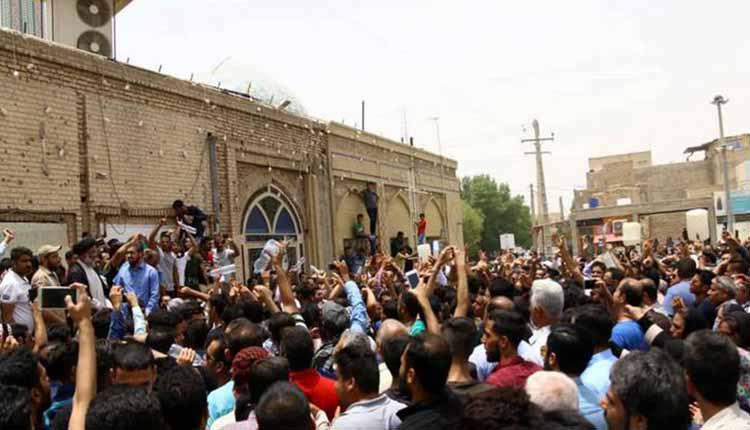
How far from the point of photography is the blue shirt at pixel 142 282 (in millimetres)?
7664

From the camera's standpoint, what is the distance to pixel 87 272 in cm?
737

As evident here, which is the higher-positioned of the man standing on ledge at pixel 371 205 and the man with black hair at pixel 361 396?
the man standing on ledge at pixel 371 205

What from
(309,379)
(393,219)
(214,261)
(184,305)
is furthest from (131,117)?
(393,219)

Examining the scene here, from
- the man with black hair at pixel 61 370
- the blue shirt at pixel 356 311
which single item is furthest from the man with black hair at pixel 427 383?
the blue shirt at pixel 356 311

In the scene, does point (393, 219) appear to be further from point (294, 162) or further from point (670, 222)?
point (670, 222)

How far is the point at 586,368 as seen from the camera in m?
3.95

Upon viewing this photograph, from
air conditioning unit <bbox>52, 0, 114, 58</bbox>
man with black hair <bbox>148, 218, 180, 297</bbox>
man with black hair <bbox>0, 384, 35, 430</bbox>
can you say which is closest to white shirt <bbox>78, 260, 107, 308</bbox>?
man with black hair <bbox>148, 218, 180, 297</bbox>

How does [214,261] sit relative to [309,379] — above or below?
above

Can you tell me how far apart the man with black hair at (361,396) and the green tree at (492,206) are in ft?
219

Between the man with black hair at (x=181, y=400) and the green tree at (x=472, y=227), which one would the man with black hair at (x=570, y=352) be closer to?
the man with black hair at (x=181, y=400)

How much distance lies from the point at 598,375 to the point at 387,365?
1198mm

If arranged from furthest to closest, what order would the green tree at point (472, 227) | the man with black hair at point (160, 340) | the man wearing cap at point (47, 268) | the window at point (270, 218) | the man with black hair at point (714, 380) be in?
1. the green tree at point (472, 227)
2. the window at point (270, 218)
3. the man wearing cap at point (47, 268)
4. the man with black hair at point (160, 340)
5. the man with black hair at point (714, 380)

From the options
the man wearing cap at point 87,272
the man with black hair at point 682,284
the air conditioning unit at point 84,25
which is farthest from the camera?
the air conditioning unit at point 84,25

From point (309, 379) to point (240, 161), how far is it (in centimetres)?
1173
